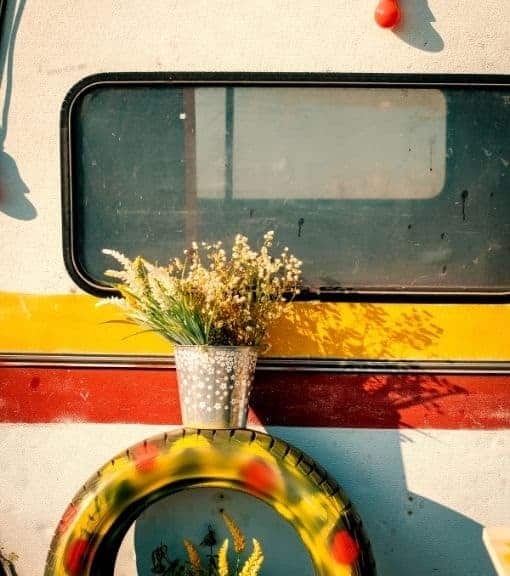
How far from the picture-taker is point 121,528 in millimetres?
3160

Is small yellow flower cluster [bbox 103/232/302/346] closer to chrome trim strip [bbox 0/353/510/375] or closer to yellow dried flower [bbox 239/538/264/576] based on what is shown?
chrome trim strip [bbox 0/353/510/375]

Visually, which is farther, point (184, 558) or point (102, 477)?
point (184, 558)

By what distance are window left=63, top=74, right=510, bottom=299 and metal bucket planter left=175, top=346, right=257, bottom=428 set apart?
41 cm

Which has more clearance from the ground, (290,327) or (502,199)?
(502,199)

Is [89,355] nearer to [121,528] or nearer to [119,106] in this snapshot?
[121,528]

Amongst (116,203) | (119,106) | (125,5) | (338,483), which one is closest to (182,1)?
(125,5)

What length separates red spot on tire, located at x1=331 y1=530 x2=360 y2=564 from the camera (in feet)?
9.92

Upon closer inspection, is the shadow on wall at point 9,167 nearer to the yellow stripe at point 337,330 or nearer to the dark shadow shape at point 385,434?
the yellow stripe at point 337,330

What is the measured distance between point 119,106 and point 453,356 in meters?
1.43

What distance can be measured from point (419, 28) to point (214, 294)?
115 centimetres

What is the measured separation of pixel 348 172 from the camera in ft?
10.8

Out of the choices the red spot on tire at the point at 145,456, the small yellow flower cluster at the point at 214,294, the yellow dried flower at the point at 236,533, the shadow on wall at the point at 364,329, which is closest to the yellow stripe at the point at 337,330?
the shadow on wall at the point at 364,329

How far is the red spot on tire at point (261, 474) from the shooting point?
307cm

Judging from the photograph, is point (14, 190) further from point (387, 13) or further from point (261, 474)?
point (387, 13)
